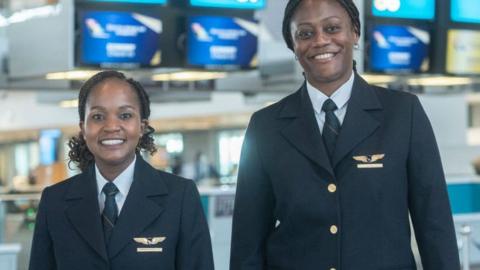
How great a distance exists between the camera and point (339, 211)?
2.65 m

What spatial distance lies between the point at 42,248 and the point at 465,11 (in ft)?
29.5

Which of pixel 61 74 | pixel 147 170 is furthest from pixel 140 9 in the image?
pixel 147 170

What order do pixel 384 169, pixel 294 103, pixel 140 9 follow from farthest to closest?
1. pixel 140 9
2. pixel 294 103
3. pixel 384 169

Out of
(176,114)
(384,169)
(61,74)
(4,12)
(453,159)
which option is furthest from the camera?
(176,114)

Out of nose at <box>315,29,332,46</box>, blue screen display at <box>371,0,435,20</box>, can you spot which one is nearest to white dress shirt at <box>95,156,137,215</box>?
nose at <box>315,29,332,46</box>

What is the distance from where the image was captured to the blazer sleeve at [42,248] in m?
2.94

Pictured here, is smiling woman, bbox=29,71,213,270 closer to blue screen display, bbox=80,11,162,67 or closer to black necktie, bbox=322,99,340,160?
black necktie, bbox=322,99,340,160

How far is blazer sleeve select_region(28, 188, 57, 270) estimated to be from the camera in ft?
9.63

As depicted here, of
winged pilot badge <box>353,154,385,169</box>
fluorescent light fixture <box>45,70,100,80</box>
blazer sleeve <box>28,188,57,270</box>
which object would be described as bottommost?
blazer sleeve <box>28,188,57,270</box>

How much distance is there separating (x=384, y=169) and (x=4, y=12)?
35.3ft

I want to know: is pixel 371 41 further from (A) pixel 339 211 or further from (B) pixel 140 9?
(A) pixel 339 211

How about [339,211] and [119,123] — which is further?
[119,123]

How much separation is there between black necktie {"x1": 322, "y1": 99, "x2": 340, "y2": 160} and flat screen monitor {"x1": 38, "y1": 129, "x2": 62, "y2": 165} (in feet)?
97.2

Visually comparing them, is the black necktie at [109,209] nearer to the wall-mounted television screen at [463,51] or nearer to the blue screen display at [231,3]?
the blue screen display at [231,3]
